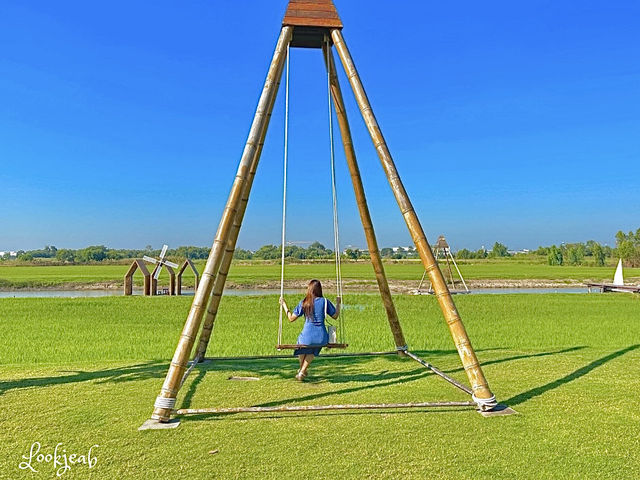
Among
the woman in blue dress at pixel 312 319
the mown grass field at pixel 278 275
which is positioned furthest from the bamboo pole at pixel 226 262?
the mown grass field at pixel 278 275

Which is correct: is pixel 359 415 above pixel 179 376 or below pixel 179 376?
below

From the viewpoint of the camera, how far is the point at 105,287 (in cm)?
4234

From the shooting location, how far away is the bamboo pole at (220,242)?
16.3 ft

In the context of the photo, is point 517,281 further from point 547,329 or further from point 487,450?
point 487,450

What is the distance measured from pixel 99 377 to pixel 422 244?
16.5 feet

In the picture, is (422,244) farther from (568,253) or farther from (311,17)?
(568,253)

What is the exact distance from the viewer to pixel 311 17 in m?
6.21

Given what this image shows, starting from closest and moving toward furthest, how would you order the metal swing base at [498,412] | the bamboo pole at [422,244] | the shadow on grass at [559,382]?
1. the metal swing base at [498,412]
2. the bamboo pole at [422,244]
3. the shadow on grass at [559,382]

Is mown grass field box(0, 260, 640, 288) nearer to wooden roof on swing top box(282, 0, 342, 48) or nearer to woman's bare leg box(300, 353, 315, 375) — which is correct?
woman's bare leg box(300, 353, 315, 375)

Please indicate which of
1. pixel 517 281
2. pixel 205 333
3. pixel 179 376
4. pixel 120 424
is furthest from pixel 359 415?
pixel 517 281

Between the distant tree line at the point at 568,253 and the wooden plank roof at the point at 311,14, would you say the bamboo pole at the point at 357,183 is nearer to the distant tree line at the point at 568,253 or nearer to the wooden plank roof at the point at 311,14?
the wooden plank roof at the point at 311,14

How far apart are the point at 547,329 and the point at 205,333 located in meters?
11.6

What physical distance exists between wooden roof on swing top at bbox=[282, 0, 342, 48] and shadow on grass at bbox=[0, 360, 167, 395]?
5.19m

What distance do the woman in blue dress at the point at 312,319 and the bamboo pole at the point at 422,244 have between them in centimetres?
151
